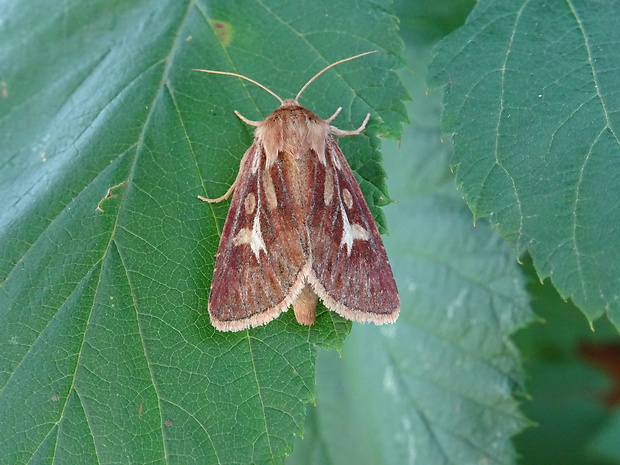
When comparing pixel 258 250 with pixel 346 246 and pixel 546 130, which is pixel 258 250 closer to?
pixel 346 246

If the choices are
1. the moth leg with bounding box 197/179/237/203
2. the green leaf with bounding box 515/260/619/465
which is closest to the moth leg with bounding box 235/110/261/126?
the moth leg with bounding box 197/179/237/203

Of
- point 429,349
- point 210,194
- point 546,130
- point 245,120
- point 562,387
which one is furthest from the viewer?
point 562,387

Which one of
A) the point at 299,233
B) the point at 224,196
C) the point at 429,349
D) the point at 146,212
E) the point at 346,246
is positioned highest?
the point at 146,212

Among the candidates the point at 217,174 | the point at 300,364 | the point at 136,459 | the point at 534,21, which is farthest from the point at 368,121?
the point at 136,459

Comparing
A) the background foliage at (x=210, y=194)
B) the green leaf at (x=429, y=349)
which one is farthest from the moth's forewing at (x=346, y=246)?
the green leaf at (x=429, y=349)

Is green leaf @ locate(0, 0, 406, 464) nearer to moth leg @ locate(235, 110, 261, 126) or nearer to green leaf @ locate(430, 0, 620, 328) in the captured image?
moth leg @ locate(235, 110, 261, 126)

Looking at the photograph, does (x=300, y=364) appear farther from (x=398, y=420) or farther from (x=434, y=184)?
(x=434, y=184)

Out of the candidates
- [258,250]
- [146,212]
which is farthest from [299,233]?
[146,212]
